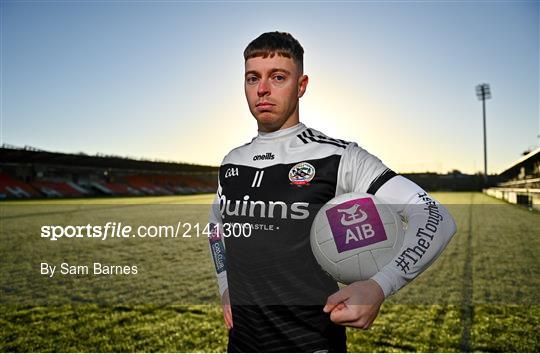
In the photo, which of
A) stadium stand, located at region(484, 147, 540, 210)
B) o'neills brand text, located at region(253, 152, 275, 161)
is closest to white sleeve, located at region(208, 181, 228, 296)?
o'neills brand text, located at region(253, 152, 275, 161)

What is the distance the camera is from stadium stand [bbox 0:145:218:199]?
4059cm

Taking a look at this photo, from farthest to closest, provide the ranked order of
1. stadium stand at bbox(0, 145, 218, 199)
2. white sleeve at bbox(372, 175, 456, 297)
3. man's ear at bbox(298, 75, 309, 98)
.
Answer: stadium stand at bbox(0, 145, 218, 199) → man's ear at bbox(298, 75, 309, 98) → white sleeve at bbox(372, 175, 456, 297)

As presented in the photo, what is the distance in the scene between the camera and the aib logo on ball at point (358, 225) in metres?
1.45

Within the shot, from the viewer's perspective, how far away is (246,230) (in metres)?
1.71

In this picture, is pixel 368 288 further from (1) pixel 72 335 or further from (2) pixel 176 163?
(2) pixel 176 163

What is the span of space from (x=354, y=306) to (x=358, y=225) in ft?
1.06

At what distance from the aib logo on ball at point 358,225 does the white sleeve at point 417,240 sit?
0.36 ft

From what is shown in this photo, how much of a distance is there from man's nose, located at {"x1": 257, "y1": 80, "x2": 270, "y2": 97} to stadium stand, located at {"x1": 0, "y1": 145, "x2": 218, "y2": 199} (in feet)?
133

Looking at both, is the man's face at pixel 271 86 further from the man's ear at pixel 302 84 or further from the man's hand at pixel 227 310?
the man's hand at pixel 227 310

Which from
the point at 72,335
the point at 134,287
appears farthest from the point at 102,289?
the point at 72,335

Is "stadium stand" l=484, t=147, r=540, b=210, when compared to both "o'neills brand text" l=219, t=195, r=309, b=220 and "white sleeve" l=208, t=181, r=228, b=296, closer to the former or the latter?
"white sleeve" l=208, t=181, r=228, b=296

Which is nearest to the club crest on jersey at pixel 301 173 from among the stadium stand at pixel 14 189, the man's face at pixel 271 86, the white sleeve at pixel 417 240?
the man's face at pixel 271 86

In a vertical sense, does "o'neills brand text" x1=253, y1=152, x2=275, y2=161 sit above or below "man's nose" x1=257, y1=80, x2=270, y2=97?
below

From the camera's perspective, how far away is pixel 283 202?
1.61 meters
